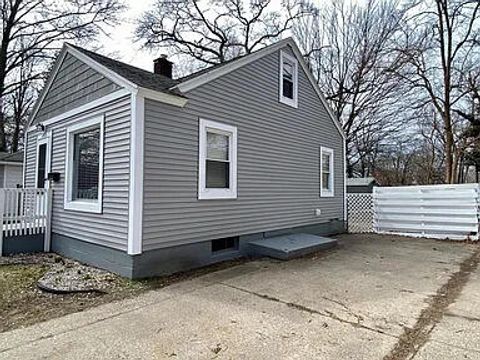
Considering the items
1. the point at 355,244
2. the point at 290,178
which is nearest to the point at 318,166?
the point at 290,178

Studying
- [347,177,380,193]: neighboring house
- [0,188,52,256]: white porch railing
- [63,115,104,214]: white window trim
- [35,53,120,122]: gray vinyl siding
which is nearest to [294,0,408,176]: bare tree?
[347,177,380,193]: neighboring house

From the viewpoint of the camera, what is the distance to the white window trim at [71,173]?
6.22 meters

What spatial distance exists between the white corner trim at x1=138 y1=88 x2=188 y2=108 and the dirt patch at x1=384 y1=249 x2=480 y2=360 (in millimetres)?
4815

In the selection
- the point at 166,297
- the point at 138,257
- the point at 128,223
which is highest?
the point at 128,223

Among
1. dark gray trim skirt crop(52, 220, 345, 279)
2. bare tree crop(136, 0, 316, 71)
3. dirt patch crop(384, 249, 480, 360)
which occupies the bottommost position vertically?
dirt patch crop(384, 249, 480, 360)

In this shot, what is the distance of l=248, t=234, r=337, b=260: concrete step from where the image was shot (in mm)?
7137

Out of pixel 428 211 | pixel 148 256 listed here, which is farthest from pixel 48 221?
pixel 428 211

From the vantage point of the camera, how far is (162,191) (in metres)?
5.87

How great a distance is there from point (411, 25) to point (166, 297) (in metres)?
18.0

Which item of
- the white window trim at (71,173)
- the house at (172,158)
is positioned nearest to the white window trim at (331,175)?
the house at (172,158)

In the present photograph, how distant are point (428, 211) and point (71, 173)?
33.1ft

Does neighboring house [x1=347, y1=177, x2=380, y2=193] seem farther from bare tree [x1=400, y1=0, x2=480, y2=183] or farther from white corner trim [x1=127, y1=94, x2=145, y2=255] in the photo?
white corner trim [x1=127, y1=94, x2=145, y2=255]

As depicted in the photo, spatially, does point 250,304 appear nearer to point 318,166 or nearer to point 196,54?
point 318,166

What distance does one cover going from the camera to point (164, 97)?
5.86 meters
